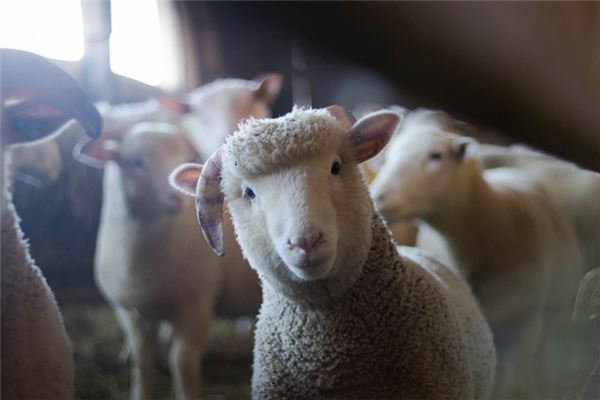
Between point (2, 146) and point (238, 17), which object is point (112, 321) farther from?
point (238, 17)

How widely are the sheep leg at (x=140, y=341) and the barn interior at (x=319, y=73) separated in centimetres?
3

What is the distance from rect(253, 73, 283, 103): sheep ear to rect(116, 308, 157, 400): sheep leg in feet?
1.81

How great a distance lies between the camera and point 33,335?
1.25 metres

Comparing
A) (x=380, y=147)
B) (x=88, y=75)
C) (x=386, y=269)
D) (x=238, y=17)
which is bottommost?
(x=386, y=269)

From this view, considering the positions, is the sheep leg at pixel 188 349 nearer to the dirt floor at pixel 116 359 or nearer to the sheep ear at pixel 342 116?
the dirt floor at pixel 116 359

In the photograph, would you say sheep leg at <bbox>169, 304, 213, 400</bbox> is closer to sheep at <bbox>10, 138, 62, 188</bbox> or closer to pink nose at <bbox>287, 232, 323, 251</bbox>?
sheep at <bbox>10, 138, 62, 188</bbox>

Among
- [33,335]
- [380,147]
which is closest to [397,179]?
[380,147]

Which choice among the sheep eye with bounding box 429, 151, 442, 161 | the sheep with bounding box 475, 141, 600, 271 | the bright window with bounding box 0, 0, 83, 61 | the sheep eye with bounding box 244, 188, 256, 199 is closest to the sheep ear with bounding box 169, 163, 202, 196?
the sheep eye with bounding box 244, 188, 256, 199

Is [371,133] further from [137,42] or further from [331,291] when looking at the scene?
[137,42]

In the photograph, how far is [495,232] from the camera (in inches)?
56.3

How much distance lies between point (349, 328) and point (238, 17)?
0.77m

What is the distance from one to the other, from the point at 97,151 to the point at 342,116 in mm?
547

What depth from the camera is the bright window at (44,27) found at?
133 cm

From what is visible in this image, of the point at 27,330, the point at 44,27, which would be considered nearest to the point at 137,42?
the point at 44,27
